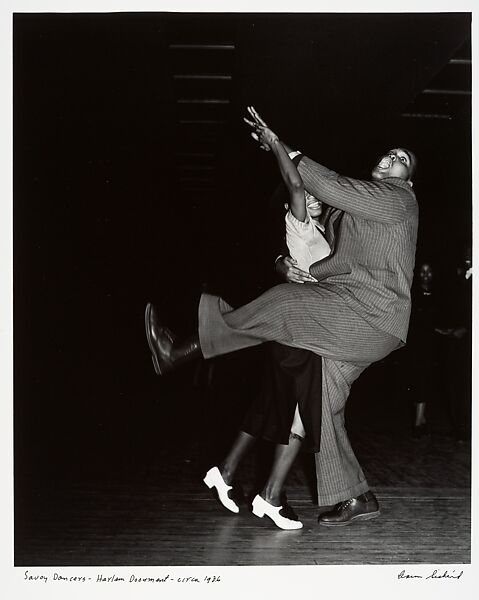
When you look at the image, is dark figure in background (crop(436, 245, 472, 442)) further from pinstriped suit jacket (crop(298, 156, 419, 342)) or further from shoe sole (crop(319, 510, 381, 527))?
pinstriped suit jacket (crop(298, 156, 419, 342))

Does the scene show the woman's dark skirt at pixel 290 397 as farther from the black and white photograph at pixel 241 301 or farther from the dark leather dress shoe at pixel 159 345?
the dark leather dress shoe at pixel 159 345

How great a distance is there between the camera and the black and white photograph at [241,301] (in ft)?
8.78

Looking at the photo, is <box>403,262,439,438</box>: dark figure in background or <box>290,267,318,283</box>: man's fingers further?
<box>403,262,439,438</box>: dark figure in background

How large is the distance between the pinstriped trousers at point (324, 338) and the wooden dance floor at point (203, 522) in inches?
8.7

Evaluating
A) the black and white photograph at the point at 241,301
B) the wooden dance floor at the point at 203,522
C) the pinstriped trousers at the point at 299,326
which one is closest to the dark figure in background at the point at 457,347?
the black and white photograph at the point at 241,301

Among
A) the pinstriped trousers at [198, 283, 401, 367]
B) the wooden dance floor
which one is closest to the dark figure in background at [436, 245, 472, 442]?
the wooden dance floor

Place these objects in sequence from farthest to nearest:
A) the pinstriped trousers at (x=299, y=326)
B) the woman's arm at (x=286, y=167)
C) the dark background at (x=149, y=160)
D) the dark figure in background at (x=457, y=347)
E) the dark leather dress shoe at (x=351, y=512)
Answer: the dark figure in background at (x=457, y=347) < the dark background at (x=149, y=160) < the dark leather dress shoe at (x=351, y=512) < the pinstriped trousers at (x=299, y=326) < the woman's arm at (x=286, y=167)

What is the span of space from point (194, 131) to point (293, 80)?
254 cm

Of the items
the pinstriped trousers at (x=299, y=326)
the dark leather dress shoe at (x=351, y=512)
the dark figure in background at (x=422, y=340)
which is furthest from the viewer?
the dark figure in background at (x=422, y=340)

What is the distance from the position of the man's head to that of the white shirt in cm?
31

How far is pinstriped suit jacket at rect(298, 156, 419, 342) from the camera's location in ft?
8.79

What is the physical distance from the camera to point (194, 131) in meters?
7.86

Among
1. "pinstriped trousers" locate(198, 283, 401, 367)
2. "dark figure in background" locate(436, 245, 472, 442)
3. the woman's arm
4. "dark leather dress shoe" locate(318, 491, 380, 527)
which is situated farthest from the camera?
"dark figure in background" locate(436, 245, 472, 442)
